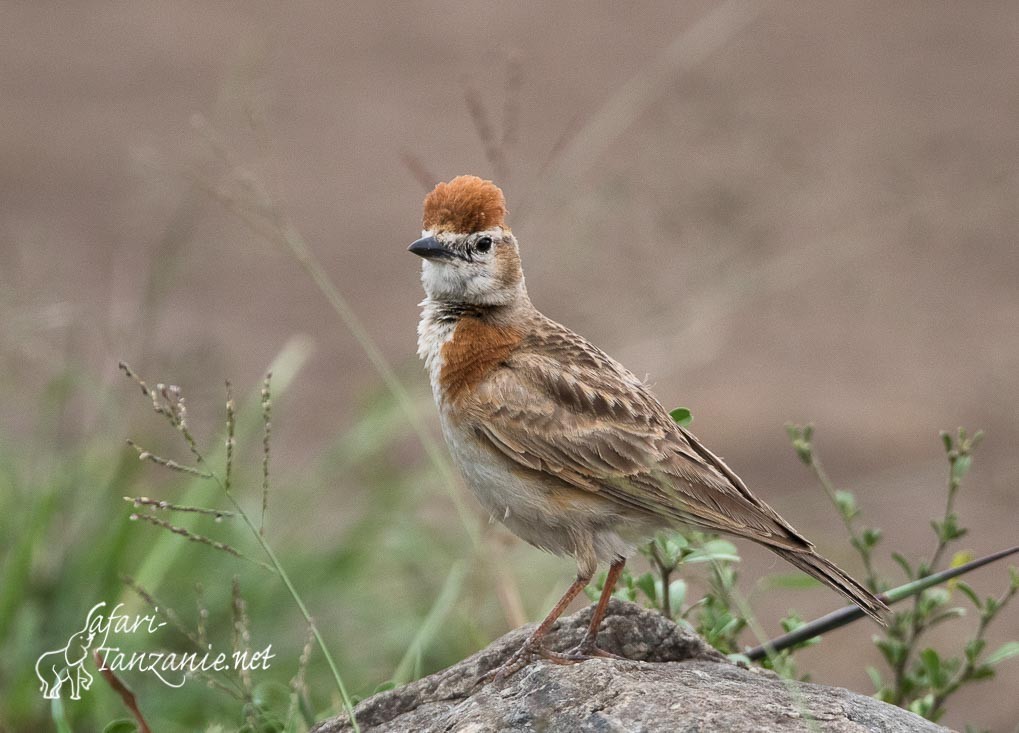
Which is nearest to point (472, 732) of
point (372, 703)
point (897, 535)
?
point (372, 703)

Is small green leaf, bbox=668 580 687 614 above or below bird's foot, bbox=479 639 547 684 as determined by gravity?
above

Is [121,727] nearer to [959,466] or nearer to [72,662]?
[72,662]

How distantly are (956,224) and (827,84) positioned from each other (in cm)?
234

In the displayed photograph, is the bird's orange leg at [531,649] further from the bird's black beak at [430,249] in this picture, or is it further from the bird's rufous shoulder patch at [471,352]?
the bird's black beak at [430,249]

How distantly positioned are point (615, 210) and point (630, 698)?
3942mm

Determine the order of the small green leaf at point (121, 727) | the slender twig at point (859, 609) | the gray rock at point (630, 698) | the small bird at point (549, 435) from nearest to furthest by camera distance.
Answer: the gray rock at point (630, 698), the slender twig at point (859, 609), the small green leaf at point (121, 727), the small bird at point (549, 435)

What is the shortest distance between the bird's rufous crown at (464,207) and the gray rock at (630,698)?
130 centimetres

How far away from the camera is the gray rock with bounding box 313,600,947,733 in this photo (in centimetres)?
343

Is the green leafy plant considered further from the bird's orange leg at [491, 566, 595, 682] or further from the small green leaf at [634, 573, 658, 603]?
the bird's orange leg at [491, 566, 595, 682]

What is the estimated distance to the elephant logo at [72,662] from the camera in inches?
200

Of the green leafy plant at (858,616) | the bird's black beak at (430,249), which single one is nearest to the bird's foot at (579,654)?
the green leafy plant at (858,616)

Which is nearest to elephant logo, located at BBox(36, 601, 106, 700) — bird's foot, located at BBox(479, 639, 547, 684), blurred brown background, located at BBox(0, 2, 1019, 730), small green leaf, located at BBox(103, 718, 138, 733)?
small green leaf, located at BBox(103, 718, 138, 733)

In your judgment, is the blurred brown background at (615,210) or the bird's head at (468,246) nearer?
the bird's head at (468,246)

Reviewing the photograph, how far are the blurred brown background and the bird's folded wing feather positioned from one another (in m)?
1.15
